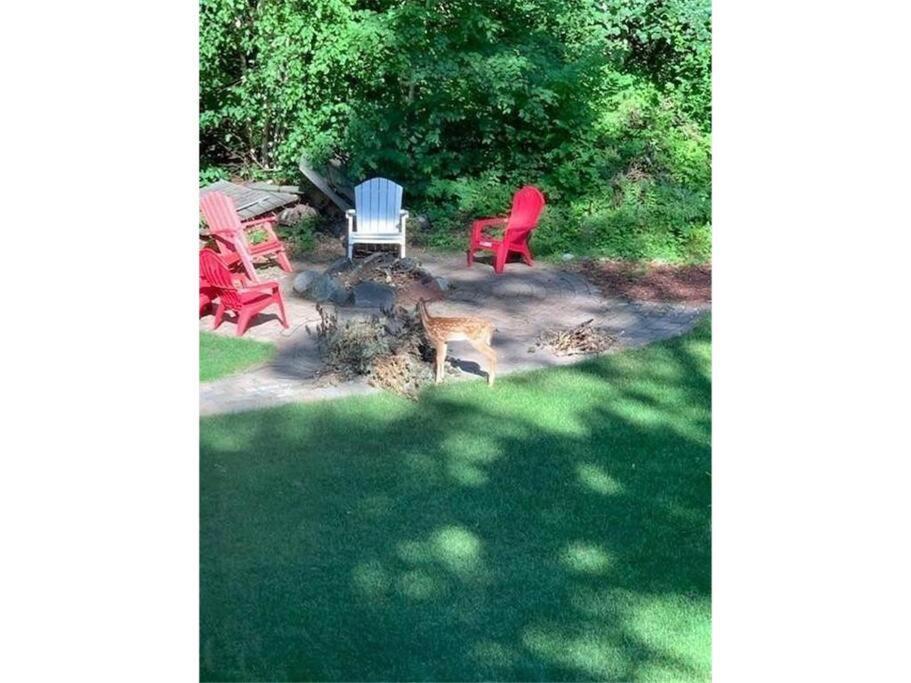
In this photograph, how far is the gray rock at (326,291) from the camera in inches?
261

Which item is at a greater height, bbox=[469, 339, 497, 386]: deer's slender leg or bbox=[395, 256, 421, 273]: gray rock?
bbox=[395, 256, 421, 273]: gray rock

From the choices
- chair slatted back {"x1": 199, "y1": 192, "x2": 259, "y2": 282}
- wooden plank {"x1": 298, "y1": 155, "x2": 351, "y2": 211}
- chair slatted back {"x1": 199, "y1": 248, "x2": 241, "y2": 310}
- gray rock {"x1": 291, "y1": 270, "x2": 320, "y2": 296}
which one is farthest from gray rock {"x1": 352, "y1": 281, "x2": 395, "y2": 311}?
wooden plank {"x1": 298, "y1": 155, "x2": 351, "y2": 211}

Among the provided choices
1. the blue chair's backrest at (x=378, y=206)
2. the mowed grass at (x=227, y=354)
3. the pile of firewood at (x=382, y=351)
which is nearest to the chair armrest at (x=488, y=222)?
the blue chair's backrest at (x=378, y=206)

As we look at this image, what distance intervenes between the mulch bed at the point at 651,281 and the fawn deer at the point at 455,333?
1.45 meters

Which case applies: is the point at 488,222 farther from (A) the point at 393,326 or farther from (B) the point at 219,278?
(B) the point at 219,278

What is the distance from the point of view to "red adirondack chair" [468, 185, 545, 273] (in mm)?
7227

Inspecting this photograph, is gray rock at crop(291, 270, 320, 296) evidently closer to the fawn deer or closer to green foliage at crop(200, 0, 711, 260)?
green foliage at crop(200, 0, 711, 260)

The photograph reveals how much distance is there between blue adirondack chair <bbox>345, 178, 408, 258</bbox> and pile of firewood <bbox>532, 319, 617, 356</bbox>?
1.33 meters

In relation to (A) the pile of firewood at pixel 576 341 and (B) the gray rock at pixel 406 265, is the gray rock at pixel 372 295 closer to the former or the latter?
(B) the gray rock at pixel 406 265
